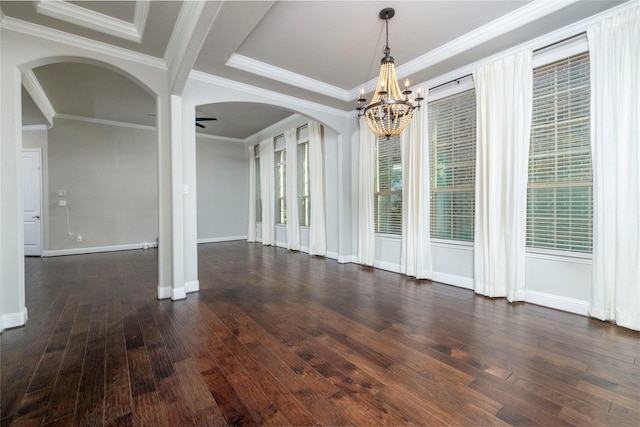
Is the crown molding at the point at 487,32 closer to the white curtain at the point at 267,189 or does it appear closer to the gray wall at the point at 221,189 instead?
the white curtain at the point at 267,189

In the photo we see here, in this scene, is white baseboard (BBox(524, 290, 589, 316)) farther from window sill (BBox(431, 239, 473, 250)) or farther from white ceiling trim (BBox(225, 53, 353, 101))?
white ceiling trim (BBox(225, 53, 353, 101))

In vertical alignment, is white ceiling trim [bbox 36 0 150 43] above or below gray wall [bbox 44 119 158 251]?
above

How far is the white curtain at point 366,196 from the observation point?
201 inches

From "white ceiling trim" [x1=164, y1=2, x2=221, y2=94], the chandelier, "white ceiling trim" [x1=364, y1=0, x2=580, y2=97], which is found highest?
"white ceiling trim" [x1=364, y1=0, x2=580, y2=97]

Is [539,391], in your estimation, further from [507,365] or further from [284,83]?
[284,83]

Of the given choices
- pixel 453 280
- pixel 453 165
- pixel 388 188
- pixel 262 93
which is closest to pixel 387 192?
pixel 388 188

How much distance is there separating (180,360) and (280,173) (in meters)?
6.14

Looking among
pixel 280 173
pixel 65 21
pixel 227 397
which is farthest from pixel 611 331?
pixel 280 173

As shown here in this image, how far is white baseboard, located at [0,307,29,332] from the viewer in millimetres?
2551

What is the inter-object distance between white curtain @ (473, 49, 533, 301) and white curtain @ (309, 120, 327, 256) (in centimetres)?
326

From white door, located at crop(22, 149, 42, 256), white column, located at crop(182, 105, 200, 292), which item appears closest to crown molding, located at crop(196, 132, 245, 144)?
white door, located at crop(22, 149, 42, 256)

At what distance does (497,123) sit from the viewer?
3.35 metres

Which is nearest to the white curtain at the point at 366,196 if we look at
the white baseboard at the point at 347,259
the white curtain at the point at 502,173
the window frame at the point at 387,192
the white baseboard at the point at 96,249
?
the window frame at the point at 387,192

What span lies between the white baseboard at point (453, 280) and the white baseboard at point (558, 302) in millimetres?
653
